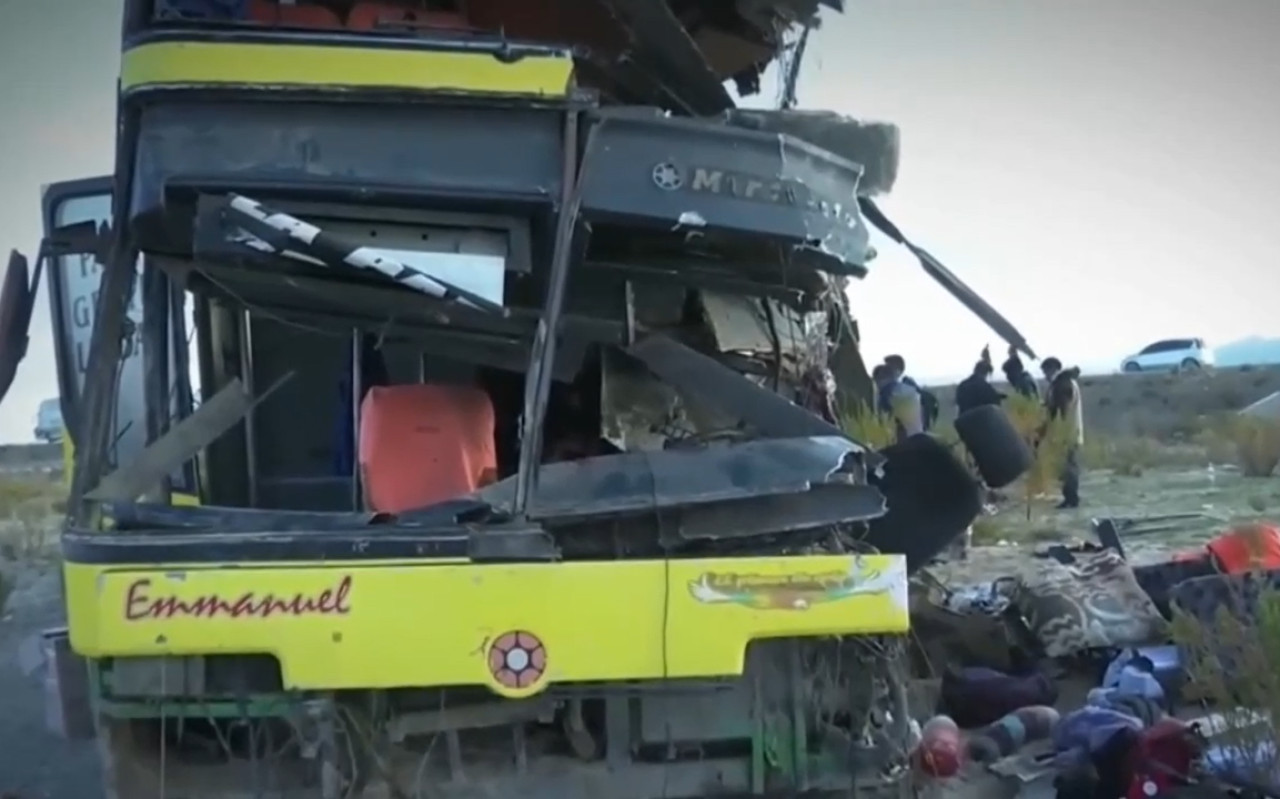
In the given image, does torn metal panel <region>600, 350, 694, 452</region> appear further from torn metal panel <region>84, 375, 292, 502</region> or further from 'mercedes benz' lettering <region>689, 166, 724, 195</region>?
torn metal panel <region>84, 375, 292, 502</region>

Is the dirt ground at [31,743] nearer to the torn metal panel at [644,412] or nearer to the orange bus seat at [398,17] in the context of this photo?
the torn metal panel at [644,412]

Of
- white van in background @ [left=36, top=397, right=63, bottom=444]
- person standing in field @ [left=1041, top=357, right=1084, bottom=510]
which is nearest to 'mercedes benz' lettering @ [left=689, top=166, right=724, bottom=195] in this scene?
white van in background @ [left=36, top=397, right=63, bottom=444]

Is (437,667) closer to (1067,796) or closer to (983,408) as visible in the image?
(983,408)

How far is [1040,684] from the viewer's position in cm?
701

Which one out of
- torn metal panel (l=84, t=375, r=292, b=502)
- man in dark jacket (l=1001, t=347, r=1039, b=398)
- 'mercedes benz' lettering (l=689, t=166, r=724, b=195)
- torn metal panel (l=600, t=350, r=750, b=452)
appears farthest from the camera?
man in dark jacket (l=1001, t=347, r=1039, b=398)

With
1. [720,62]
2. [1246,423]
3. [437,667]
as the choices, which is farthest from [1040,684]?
[1246,423]

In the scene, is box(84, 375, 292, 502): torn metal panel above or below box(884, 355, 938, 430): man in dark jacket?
below

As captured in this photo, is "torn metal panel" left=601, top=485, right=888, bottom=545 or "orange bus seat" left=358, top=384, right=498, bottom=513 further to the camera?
"orange bus seat" left=358, top=384, right=498, bottom=513

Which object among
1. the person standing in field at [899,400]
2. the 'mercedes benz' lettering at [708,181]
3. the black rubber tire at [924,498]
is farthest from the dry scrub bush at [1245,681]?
the person standing in field at [899,400]

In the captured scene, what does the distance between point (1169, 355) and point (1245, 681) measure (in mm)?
42348

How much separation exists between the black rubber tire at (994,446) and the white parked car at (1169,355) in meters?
39.3

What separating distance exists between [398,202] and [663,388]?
1.05m

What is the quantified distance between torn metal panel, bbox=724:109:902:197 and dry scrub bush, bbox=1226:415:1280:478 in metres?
12.4

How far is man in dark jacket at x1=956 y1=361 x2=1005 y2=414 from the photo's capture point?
12734 millimetres
